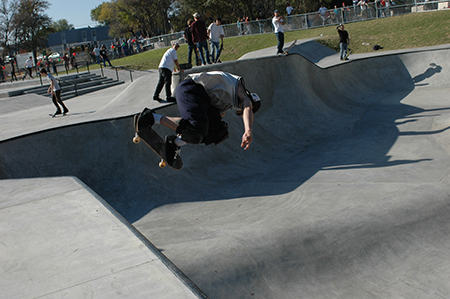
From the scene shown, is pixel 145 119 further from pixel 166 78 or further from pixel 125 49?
pixel 125 49

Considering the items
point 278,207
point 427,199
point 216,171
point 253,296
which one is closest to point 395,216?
point 427,199

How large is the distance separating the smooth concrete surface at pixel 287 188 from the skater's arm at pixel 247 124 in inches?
44.2

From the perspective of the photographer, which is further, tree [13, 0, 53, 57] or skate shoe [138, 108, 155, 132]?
tree [13, 0, 53, 57]

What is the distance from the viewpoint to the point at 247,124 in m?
4.11

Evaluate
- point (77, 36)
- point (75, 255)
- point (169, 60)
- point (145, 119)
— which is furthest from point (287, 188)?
point (77, 36)

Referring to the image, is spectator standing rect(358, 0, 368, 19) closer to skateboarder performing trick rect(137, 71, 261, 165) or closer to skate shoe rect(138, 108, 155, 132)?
skateboarder performing trick rect(137, 71, 261, 165)

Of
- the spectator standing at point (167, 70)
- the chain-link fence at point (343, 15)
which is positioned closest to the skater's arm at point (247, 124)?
the spectator standing at point (167, 70)

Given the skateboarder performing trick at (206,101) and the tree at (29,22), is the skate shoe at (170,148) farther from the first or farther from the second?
the tree at (29,22)

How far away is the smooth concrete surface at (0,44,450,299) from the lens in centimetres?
389

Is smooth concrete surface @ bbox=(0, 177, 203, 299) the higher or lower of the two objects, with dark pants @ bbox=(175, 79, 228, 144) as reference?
lower

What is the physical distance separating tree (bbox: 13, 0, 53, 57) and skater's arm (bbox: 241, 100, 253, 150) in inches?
2486

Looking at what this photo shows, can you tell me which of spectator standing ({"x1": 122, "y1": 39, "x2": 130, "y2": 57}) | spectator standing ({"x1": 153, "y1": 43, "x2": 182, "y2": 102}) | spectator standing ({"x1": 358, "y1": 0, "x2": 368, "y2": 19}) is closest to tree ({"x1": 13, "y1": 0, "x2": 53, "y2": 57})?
spectator standing ({"x1": 122, "y1": 39, "x2": 130, "y2": 57})

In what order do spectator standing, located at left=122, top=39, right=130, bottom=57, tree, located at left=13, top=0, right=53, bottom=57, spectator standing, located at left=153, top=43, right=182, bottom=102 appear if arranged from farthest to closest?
1. tree, located at left=13, top=0, right=53, bottom=57
2. spectator standing, located at left=122, top=39, right=130, bottom=57
3. spectator standing, located at left=153, top=43, right=182, bottom=102

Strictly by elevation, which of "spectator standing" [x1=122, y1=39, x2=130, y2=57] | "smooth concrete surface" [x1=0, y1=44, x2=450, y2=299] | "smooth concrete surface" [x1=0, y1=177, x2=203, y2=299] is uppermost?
"spectator standing" [x1=122, y1=39, x2=130, y2=57]
